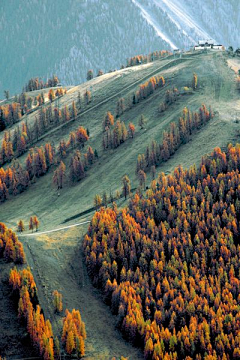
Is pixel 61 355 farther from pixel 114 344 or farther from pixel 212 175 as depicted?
pixel 212 175

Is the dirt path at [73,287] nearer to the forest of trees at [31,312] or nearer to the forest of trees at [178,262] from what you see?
the forest of trees at [178,262]

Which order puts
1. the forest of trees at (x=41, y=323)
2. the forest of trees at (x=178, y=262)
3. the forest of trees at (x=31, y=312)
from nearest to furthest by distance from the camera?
1. the forest of trees at (x=31, y=312)
2. the forest of trees at (x=41, y=323)
3. the forest of trees at (x=178, y=262)

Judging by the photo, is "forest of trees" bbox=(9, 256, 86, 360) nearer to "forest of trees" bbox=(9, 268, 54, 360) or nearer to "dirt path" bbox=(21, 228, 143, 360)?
"forest of trees" bbox=(9, 268, 54, 360)

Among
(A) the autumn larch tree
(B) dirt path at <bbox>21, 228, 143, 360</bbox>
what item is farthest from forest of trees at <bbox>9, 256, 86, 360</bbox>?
(B) dirt path at <bbox>21, 228, 143, 360</bbox>

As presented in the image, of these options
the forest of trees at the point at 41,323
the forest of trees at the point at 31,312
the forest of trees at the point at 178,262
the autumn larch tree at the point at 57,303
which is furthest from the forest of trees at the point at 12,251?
the forest of trees at the point at 178,262

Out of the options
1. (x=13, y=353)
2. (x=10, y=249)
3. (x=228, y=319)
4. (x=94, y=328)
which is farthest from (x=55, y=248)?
(x=228, y=319)

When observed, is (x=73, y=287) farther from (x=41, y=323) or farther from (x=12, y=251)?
(x=41, y=323)
